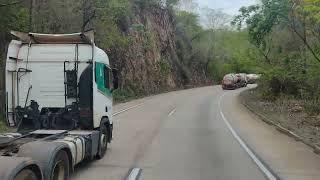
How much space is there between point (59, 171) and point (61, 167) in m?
0.10

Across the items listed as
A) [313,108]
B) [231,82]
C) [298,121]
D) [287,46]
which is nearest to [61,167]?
[298,121]

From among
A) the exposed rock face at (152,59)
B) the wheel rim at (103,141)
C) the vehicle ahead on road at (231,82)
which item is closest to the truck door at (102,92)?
the wheel rim at (103,141)

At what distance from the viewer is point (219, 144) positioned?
17016mm

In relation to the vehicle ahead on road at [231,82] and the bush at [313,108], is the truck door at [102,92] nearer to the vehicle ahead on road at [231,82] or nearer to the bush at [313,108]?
the bush at [313,108]

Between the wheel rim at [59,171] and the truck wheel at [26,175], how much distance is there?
4.21 ft

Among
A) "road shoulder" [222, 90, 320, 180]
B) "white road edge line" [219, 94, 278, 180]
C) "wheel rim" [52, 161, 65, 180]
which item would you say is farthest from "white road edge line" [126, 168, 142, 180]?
"road shoulder" [222, 90, 320, 180]

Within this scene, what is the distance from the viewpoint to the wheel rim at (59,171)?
944 cm

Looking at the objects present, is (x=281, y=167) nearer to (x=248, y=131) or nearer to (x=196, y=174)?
(x=196, y=174)

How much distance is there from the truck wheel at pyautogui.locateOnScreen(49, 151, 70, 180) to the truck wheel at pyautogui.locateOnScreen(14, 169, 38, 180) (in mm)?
1058

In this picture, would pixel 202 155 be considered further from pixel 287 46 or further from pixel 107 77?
pixel 287 46

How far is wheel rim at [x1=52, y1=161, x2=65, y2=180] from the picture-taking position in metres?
9.44

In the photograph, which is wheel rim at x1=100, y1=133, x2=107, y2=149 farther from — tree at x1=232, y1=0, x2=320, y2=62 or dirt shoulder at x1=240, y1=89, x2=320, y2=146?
tree at x1=232, y1=0, x2=320, y2=62

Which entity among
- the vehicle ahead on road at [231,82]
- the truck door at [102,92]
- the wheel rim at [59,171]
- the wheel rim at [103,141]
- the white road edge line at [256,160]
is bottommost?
the white road edge line at [256,160]

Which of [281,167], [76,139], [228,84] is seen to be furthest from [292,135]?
[228,84]
